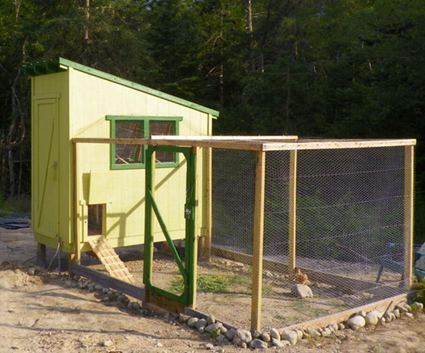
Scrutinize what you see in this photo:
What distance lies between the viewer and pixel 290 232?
855cm

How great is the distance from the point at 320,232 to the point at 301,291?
1.88 m

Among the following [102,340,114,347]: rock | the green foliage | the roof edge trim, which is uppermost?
the green foliage

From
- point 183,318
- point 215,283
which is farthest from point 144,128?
point 183,318

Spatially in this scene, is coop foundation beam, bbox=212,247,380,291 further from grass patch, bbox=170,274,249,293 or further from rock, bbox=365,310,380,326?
rock, bbox=365,310,380,326

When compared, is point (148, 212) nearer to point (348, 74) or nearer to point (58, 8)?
point (348, 74)

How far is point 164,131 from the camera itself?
9312 mm

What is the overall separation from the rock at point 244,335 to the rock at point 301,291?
177cm

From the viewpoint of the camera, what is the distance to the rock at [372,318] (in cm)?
662

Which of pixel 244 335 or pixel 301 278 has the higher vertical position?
pixel 301 278

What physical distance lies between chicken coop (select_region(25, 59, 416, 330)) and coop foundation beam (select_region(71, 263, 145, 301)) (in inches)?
0.9

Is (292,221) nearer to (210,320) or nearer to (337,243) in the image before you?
(337,243)

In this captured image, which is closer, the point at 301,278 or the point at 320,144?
the point at 320,144

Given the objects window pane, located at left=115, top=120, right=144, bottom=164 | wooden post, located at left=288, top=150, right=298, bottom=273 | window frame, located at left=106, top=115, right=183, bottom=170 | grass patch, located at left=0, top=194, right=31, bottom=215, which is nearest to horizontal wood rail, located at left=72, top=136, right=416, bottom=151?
window frame, located at left=106, top=115, right=183, bottom=170

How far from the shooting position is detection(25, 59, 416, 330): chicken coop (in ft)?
24.0
